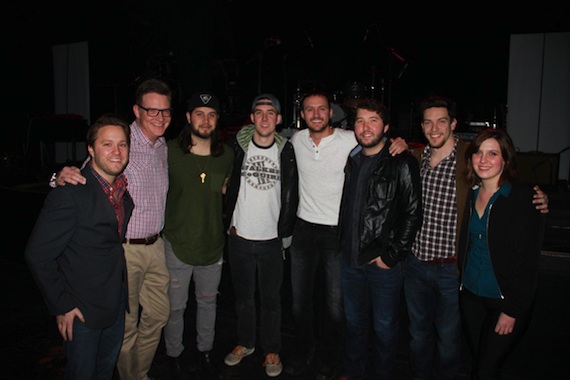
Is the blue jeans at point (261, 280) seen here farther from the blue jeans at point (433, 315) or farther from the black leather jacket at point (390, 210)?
the blue jeans at point (433, 315)

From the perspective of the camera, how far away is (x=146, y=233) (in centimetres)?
247

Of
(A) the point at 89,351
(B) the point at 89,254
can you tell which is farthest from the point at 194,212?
(A) the point at 89,351

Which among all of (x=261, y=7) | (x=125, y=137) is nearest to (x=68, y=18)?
(x=261, y=7)

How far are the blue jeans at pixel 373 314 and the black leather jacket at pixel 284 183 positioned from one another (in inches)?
18.9

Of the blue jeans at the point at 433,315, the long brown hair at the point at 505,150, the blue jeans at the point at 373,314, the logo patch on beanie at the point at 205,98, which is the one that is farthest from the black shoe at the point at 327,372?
the logo patch on beanie at the point at 205,98

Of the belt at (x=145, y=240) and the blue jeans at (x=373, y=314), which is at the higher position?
the belt at (x=145, y=240)

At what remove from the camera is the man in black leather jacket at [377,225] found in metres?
2.41

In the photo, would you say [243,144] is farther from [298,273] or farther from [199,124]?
[298,273]

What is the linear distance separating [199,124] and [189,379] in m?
1.63

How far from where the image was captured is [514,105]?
914cm

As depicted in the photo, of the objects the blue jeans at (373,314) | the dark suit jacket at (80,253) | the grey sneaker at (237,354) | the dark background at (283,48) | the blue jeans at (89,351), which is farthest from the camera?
the dark background at (283,48)

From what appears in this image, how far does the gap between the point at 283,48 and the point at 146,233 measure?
9.04 m

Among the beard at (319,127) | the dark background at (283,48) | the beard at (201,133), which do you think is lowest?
the beard at (201,133)

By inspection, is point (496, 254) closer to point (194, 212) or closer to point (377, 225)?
point (377, 225)
